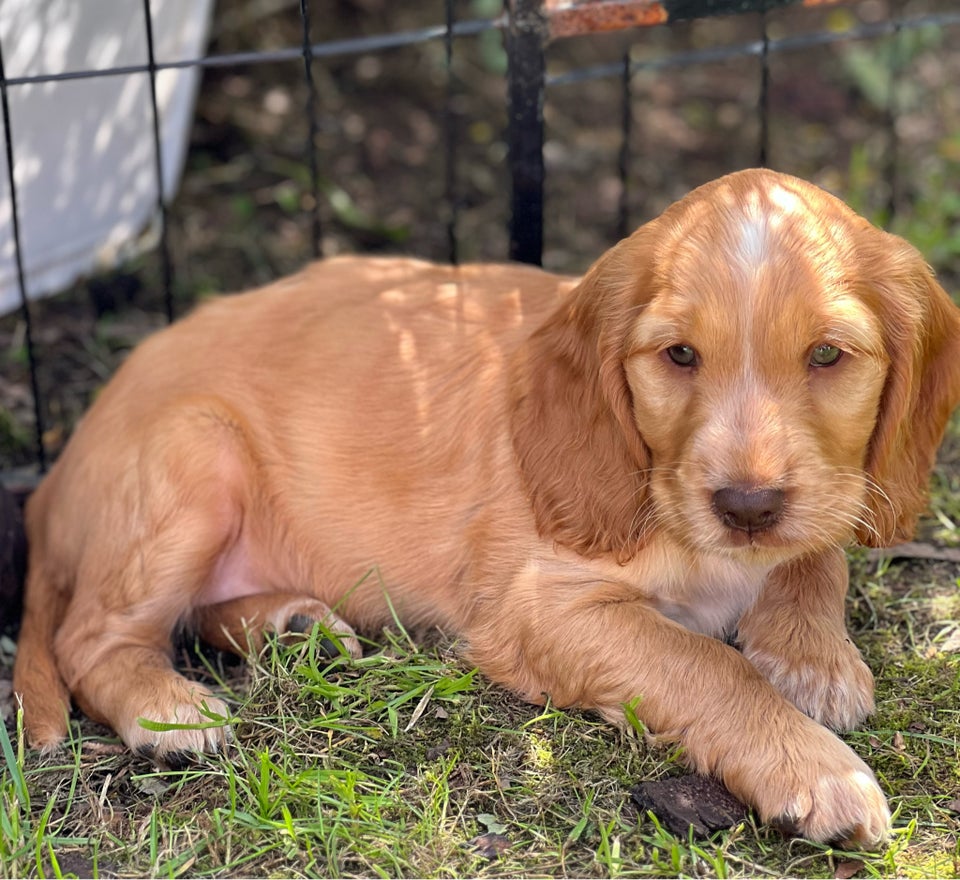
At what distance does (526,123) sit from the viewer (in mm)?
4777

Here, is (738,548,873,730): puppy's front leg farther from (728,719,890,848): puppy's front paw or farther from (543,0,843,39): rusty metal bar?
(543,0,843,39): rusty metal bar

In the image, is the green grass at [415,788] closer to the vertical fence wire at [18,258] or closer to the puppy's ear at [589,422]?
the puppy's ear at [589,422]

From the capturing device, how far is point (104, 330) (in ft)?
20.5

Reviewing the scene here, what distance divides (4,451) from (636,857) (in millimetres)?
3420

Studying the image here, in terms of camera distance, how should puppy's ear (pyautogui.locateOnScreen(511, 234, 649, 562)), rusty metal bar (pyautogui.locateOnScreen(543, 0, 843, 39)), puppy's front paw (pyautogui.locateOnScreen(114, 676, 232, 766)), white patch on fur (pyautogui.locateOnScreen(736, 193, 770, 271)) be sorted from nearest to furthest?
white patch on fur (pyautogui.locateOnScreen(736, 193, 770, 271)) < puppy's ear (pyautogui.locateOnScreen(511, 234, 649, 562)) < puppy's front paw (pyautogui.locateOnScreen(114, 676, 232, 766)) < rusty metal bar (pyautogui.locateOnScreen(543, 0, 843, 39))

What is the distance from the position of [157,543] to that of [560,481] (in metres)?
1.33

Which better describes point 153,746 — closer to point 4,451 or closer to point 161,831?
point 161,831

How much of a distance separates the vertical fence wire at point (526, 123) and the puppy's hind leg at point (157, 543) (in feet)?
4.43

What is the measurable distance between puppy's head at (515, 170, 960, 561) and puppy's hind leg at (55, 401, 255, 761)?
1054mm

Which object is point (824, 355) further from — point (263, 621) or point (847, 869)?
point (263, 621)

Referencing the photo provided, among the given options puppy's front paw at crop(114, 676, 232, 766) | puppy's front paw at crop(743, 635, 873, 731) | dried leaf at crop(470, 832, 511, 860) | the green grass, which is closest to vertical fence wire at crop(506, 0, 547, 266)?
the green grass

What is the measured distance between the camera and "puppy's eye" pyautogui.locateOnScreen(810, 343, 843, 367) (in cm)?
334

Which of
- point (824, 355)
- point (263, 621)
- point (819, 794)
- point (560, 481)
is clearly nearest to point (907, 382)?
point (824, 355)

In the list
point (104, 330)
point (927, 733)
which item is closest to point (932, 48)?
point (104, 330)
